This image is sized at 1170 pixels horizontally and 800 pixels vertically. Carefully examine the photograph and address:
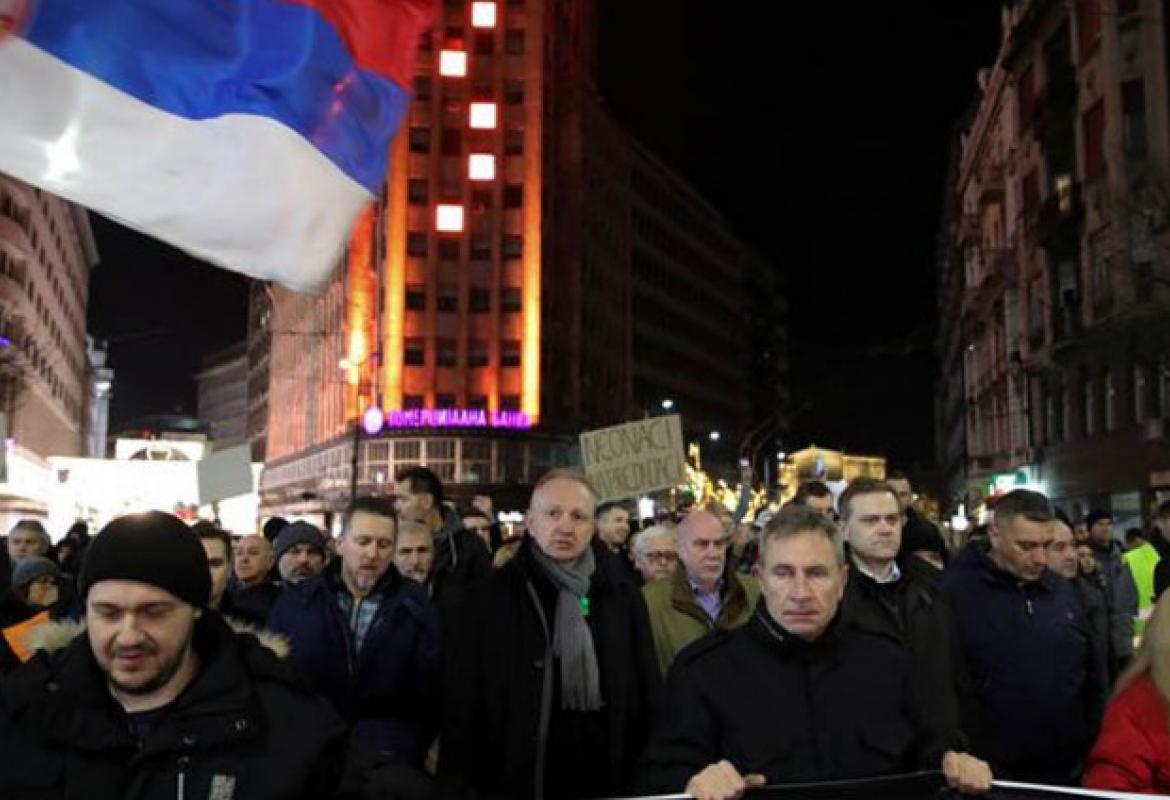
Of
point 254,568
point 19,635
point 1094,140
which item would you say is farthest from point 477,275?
point 19,635

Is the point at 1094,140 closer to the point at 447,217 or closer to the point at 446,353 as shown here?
the point at 446,353

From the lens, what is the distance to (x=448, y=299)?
74.5m

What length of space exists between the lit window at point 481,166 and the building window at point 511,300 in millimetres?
7663

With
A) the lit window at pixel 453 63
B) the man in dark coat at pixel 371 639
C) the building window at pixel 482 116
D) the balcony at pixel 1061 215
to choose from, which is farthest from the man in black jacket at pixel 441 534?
the lit window at pixel 453 63

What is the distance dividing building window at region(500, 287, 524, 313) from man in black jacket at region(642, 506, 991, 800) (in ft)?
233

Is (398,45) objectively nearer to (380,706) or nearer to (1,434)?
(380,706)

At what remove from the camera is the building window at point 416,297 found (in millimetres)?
74438

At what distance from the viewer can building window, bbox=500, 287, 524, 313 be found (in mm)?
74750

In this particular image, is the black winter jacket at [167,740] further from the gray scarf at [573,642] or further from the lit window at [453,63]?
the lit window at [453,63]

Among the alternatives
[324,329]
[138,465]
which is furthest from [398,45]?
[324,329]

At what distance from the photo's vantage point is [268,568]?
9211 millimetres

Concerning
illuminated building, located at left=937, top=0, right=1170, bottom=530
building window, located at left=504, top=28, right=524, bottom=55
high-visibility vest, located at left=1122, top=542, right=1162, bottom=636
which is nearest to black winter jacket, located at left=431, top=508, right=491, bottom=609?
high-visibility vest, located at left=1122, top=542, right=1162, bottom=636

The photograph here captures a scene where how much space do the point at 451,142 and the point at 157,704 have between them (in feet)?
245

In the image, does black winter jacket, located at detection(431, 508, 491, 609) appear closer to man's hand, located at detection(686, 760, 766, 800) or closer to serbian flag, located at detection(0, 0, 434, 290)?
serbian flag, located at detection(0, 0, 434, 290)
